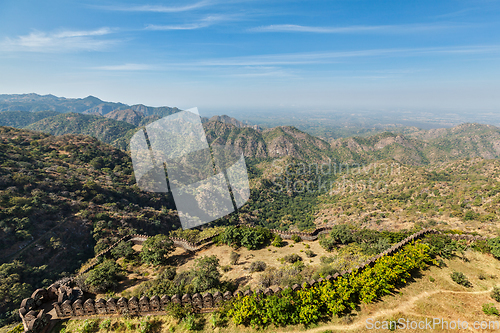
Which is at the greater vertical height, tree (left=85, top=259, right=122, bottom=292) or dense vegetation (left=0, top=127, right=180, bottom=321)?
tree (left=85, top=259, right=122, bottom=292)

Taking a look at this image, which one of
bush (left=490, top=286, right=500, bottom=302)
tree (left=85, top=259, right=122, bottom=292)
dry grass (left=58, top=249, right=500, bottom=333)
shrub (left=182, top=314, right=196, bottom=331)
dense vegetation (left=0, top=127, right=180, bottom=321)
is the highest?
bush (left=490, top=286, right=500, bottom=302)

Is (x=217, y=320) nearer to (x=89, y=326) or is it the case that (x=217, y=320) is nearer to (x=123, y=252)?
(x=89, y=326)

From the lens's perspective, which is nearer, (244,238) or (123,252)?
(123,252)

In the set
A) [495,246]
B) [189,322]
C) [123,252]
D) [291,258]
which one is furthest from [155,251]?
[495,246]

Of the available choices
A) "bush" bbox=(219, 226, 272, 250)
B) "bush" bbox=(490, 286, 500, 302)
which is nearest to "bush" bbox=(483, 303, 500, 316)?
"bush" bbox=(490, 286, 500, 302)

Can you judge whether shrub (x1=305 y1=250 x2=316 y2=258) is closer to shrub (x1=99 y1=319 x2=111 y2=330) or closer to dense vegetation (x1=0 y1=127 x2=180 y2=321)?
shrub (x1=99 y1=319 x2=111 y2=330)

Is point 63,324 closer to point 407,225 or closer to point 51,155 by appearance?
point 407,225

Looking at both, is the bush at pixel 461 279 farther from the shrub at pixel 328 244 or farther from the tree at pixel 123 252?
the tree at pixel 123 252

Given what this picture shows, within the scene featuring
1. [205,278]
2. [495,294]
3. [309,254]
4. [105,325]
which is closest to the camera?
[105,325]
